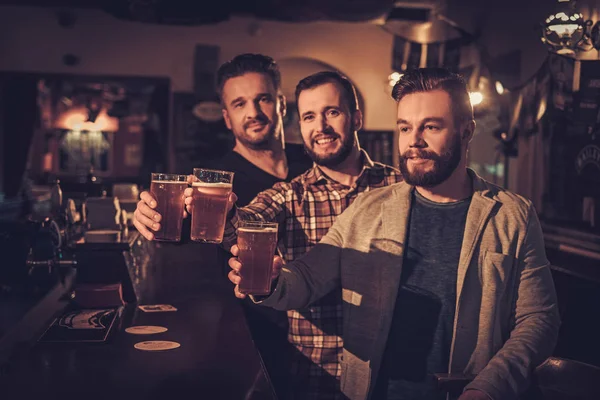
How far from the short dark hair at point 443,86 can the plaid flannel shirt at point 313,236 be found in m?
0.58

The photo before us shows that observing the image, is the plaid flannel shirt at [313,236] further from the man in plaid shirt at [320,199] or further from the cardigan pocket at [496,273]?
the cardigan pocket at [496,273]

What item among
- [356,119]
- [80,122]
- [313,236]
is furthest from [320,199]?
[80,122]

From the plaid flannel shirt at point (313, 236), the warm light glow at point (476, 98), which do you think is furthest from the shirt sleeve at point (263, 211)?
the warm light glow at point (476, 98)

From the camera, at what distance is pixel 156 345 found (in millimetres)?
2373

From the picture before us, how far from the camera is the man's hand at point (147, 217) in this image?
7.40 ft

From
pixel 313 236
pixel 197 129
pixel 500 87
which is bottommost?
pixel 313 236

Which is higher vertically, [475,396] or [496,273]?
[496,273]

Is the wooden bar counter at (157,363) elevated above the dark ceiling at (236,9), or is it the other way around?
the dark ceiling at (236,9)

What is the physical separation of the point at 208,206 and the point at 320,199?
2.61 ft

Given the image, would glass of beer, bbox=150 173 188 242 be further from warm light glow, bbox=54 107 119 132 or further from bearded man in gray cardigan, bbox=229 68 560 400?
warm light glow, bbox=54 107 119 132

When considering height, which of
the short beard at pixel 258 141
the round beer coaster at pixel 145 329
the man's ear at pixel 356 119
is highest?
the man's ear at pixel 356 119

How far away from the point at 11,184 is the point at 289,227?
29.1 feet

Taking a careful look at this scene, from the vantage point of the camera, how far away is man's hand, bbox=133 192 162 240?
88.8 inches

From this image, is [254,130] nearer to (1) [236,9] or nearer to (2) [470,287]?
(2) [470,287]
